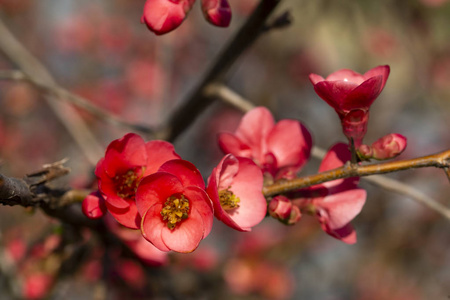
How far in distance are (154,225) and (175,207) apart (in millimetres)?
49

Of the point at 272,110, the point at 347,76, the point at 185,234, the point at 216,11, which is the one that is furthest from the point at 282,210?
the point at 272,110

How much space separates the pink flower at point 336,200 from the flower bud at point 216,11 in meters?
0.34

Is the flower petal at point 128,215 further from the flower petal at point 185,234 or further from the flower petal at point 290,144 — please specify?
the flower petal at point 290,144

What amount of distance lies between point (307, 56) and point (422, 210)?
1.70m

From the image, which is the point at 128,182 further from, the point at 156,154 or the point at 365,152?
the point at 365,152

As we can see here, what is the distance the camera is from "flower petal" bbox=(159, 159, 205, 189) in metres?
0.70

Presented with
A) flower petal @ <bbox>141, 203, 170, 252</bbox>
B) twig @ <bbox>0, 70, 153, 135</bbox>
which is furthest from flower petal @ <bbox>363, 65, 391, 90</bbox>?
twig @ <bbox>0, 70, 153, 135</bbox>

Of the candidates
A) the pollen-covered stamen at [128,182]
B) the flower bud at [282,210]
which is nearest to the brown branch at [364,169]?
the flower bud at [282,210]

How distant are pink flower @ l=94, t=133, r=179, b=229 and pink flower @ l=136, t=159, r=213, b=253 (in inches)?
1.3

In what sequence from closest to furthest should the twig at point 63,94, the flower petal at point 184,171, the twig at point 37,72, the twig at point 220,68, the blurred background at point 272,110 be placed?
the flower petal at point 184,171 → the twig at point 220,68 → the twig at point 63,94 → the twig at point 37,72 → the blurred background at point 272,110

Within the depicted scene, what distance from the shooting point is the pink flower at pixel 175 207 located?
703 millimetres

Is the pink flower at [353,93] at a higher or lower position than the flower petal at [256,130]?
higher

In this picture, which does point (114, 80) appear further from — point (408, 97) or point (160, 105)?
point (408, 97)

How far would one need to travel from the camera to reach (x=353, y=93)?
0.72 meters
